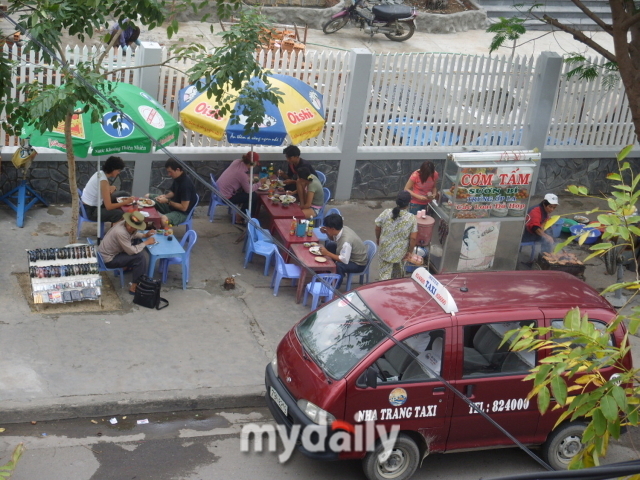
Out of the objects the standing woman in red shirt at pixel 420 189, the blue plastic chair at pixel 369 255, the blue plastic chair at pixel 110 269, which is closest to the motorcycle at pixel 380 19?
the standing woman in red shirt at pixel 420 189

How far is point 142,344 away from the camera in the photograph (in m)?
9.12

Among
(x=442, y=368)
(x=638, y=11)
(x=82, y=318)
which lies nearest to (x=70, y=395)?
(x=82, y=318)

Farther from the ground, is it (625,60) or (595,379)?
(625,60)

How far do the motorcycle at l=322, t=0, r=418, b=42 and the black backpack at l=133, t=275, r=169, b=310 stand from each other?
536 inches

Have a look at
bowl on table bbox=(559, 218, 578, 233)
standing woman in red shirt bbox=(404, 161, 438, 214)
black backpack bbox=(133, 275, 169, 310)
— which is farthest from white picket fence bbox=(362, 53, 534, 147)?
black backpack bbox=(133, 275, 169, 310)

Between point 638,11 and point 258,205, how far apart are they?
618cm

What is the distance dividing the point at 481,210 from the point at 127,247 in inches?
188

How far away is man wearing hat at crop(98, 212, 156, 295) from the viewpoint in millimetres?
9859

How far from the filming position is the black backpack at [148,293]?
387 inches

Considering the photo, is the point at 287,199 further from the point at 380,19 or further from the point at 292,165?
the point at 380,19

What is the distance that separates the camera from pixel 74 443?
24.8 ft

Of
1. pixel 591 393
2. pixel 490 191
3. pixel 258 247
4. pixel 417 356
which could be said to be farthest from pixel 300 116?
pixel 591 393

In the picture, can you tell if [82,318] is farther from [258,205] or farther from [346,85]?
[346,85]

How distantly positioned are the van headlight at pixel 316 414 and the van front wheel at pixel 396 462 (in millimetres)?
506
